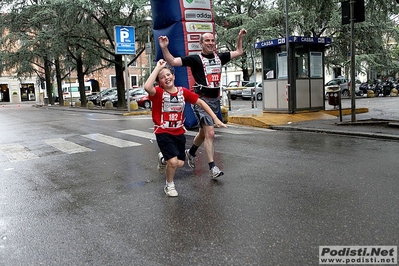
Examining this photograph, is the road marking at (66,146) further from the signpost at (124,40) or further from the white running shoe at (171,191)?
the signpost at (124,40)

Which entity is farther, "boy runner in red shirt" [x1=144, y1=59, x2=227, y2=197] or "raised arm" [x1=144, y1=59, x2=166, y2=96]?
"boy runner in red shirt" [x1=144, y1=59, x2=227, y2=197]

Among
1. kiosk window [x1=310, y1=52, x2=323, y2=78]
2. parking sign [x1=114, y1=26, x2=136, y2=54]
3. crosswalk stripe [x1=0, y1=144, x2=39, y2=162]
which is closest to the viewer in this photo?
crosswalk stripe [x1=0, y1=144, x2=39, y2=162]

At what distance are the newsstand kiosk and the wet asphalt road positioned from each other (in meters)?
6.36

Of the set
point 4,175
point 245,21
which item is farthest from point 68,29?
point 4,175

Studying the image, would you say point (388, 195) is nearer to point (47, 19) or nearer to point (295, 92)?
point (295, 92)

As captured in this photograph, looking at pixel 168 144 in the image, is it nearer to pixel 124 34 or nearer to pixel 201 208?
pixel 201 208

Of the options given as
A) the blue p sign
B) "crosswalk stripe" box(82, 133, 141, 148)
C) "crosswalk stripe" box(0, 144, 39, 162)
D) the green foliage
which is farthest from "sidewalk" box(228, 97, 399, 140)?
the green foliage

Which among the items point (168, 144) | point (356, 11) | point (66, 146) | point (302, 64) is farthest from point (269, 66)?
point (168, 144)

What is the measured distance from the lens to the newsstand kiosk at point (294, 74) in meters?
14.2

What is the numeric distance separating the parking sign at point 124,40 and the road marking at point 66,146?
12009 millimetres

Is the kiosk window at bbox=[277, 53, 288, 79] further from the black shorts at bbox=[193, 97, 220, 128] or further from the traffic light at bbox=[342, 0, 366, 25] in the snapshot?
the black shorts at bbox=[193, 97, 220, 128]

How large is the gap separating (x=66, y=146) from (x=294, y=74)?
8230 millimetres

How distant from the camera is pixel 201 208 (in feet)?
14.6

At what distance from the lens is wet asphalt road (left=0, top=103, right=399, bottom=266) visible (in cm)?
337
